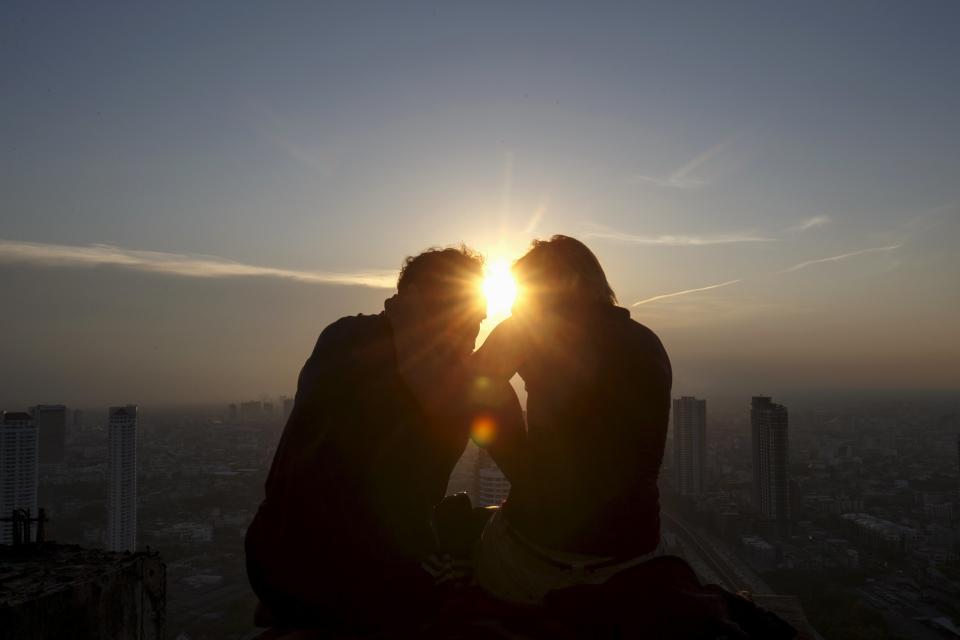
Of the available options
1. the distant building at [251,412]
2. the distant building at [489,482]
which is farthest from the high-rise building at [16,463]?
the distant building at [251,412]

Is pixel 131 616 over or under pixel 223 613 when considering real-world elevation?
over

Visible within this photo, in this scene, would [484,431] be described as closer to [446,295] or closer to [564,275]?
[446,295]

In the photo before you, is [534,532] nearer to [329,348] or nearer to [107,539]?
[329,348]

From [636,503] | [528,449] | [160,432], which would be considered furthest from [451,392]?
[160,432]

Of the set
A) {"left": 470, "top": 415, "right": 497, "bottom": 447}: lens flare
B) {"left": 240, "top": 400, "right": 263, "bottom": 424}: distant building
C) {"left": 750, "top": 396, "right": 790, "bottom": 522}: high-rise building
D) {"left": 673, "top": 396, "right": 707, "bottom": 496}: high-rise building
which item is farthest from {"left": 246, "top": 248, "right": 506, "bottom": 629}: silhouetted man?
{"left": 240, "top": 400, "right": 263, "bottom": 424}: distant building

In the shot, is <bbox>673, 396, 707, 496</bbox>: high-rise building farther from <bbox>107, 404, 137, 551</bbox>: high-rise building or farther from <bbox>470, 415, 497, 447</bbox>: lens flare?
<bbox>470, 415, 497, 447</bbox>: lens flare

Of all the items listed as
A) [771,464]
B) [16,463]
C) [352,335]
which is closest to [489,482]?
[352,335]
